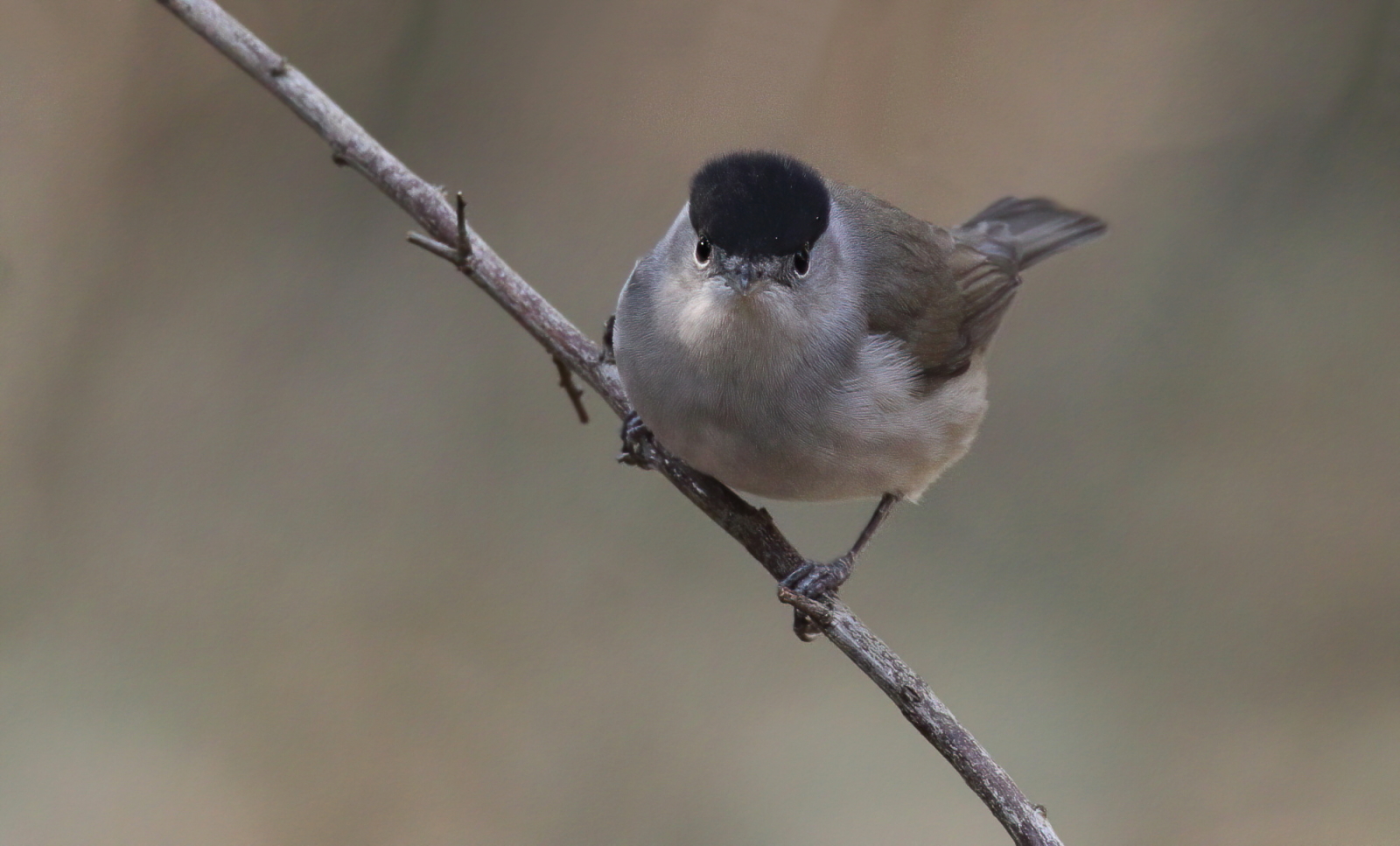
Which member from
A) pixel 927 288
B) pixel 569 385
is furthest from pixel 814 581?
pixel 927 288

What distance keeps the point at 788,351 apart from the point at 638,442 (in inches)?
22.5

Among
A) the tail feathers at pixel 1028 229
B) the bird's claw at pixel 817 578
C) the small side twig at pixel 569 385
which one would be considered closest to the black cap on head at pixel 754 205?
the small side twig at pixel 569 385

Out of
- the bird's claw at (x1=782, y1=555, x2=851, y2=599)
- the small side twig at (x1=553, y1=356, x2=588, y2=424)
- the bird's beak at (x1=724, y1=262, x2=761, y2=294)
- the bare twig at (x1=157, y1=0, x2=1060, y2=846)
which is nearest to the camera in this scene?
the bird's beak at (x1=724, y1=262, x2=761, y2=294)

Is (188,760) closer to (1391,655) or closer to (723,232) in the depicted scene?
(723,232)

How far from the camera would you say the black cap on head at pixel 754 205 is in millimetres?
2688

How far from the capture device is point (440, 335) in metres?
5.57

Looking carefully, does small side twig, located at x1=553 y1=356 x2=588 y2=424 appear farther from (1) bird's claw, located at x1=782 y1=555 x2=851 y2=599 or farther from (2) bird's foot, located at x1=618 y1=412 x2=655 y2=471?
(1) bird's claw, located at x1=782 y1=555 x2=851 y2=599

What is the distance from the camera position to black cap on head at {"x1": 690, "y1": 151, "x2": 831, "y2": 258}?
2688mm

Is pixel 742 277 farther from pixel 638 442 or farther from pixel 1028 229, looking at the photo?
pixel 1028 229

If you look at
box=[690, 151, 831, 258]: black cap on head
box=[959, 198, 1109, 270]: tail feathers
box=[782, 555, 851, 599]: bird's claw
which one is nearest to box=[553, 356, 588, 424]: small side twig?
box=[690, 151, 831, 258]: black cap on head

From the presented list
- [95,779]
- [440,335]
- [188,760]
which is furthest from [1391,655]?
[95,779]

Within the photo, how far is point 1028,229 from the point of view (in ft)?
13.8

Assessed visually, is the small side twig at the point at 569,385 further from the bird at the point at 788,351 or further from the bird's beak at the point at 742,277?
the bird's beak at the point at 742,277

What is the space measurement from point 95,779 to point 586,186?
322 centimetres
